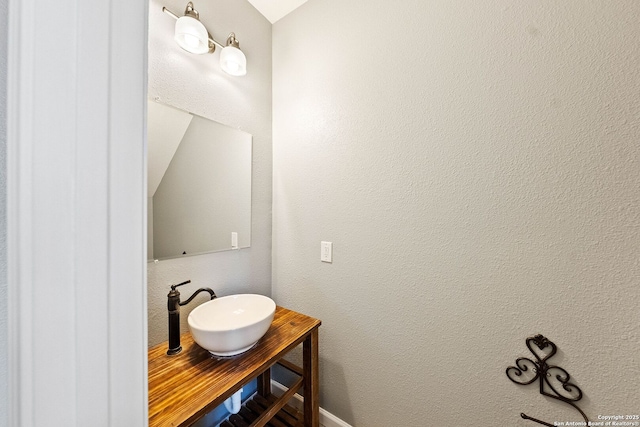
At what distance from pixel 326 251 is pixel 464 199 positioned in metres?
0.70

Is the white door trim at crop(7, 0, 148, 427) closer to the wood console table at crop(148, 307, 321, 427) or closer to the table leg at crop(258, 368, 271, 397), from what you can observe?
the wood console table at crop(148, 307, 321, 427)

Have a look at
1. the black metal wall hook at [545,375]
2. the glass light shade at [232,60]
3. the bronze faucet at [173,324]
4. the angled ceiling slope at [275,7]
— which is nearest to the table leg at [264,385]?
the bronze faucet at [173,324]

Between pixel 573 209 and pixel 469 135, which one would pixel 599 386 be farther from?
pixel 469 135

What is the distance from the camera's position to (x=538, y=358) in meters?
0.80

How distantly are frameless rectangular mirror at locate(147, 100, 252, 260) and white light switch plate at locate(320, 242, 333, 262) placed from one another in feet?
1.48

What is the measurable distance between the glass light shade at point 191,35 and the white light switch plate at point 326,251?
3.63 ft

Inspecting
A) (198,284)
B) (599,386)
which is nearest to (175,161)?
(198,284)

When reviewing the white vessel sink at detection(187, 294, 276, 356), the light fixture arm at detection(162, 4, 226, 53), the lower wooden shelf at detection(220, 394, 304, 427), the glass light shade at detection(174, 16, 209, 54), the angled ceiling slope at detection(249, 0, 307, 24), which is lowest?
the lower wooden shelf at detection(220, 394, 304, 427)

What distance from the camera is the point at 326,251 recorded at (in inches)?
50.1

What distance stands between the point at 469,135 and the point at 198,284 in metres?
1.38

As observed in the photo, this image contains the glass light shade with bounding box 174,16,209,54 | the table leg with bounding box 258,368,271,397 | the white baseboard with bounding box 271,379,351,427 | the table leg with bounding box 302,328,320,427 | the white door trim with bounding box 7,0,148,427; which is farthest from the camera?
the table leg with bounding box 258,368,271,397

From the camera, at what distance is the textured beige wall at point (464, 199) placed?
28.0 inches

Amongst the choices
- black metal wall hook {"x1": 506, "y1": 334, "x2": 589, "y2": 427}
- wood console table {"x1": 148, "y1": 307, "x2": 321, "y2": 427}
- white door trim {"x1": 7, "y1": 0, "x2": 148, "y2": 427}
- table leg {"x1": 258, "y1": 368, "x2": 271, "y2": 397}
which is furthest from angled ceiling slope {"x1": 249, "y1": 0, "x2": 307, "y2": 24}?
table leg {"x1": 258, "y1": 368, "x2": 271, "y2": 397}

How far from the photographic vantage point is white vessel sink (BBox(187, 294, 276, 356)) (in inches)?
32.8
